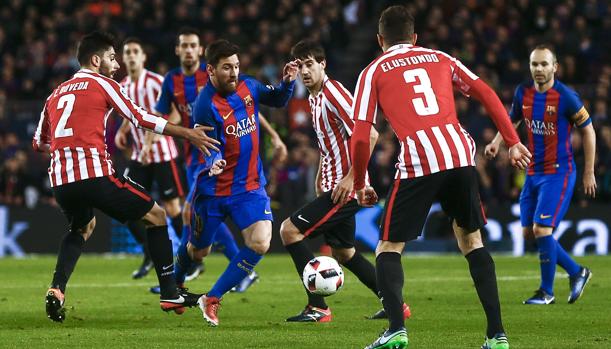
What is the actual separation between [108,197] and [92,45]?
48.3 inches

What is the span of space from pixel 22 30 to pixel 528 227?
17.2m

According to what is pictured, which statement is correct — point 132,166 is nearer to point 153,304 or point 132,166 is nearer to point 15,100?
point 153,304

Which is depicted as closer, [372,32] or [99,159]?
[99,159]

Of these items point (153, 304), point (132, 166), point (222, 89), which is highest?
point (222, 89)

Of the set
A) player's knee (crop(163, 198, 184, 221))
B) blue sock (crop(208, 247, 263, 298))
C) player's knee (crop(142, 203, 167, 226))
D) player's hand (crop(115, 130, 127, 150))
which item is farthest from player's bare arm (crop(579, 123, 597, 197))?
player's hand (crop(115, 130, 127, 150))

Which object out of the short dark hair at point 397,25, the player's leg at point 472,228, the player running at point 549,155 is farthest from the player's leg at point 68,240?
the player running at point 549,155

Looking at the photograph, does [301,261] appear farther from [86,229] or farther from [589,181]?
[589,181]

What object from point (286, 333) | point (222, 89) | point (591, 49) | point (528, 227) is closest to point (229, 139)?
point (222, 89)

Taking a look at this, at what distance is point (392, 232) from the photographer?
7098 millimetres

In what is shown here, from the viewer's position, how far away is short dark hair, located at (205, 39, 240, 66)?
8992 millimetres

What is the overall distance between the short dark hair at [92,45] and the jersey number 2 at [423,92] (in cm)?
295

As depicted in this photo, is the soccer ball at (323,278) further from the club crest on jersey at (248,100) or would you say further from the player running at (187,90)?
the player running at (187,90)

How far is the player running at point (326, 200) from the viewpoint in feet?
30.0

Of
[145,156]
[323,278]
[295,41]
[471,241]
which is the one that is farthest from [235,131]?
[295,41]
